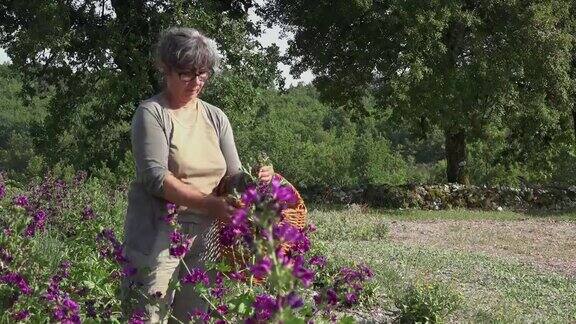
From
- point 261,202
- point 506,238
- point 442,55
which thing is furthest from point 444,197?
point 261,202

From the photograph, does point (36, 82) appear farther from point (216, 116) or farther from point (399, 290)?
point (216, 116)

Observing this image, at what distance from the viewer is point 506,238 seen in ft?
47.4

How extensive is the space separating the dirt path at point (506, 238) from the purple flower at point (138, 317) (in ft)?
28.0

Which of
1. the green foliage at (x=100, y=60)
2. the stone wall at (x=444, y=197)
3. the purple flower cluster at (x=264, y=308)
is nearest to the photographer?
the purple flower cluster at (x=264, y=308)

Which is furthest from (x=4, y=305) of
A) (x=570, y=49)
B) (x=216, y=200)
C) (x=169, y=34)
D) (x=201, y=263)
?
(x=570, y=49)

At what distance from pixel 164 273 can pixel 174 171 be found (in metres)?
0.44

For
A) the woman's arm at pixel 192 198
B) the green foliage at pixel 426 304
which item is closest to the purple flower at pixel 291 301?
the woman's arm at pixel 192 198

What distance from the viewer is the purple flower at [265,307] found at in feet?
5.99

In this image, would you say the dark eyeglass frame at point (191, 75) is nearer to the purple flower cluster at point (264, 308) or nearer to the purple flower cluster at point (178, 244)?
the purple flower cluster at point (178, 244)

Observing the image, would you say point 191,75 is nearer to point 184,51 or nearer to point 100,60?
point 184,51

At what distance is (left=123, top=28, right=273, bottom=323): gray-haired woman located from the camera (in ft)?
8.87

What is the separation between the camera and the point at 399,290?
623 cm

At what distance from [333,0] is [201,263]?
18410mm

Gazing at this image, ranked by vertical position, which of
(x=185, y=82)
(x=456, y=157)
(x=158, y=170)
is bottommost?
(x=158, y=170)
